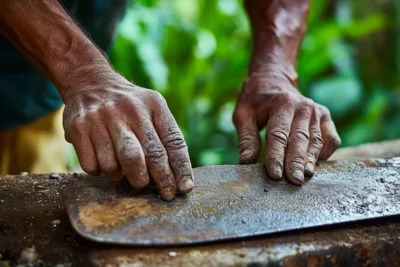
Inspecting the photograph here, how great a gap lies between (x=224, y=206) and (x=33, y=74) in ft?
4.44

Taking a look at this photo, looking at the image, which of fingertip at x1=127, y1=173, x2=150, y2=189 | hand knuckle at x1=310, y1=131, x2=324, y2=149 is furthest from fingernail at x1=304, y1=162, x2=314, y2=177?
fingertip at x1=127, y1=173, x2=150, y2=189

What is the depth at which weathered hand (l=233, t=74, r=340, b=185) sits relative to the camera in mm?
1538

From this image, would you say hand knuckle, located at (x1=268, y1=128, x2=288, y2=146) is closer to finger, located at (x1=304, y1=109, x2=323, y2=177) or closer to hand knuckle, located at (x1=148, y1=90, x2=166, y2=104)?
finger, located at (x1=304, y1=109, x2=323, y2=177)

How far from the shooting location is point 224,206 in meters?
1.31

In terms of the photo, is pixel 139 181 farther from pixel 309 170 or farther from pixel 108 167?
pixel 309 170

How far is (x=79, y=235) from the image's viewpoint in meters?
1.19

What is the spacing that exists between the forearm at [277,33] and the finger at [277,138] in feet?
1.04

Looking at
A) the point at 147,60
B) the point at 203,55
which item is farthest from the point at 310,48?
the point at 147,60

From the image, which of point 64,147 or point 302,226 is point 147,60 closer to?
point 64,147

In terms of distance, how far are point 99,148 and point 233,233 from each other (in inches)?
15.0

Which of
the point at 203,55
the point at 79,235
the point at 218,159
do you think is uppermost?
the point at 79,235

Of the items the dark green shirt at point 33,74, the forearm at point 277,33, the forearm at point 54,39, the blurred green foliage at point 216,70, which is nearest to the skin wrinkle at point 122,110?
the forearm at point 54,39

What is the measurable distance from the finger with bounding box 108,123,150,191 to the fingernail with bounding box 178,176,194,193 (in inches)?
3.3

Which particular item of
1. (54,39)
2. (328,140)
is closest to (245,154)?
(328,140)
